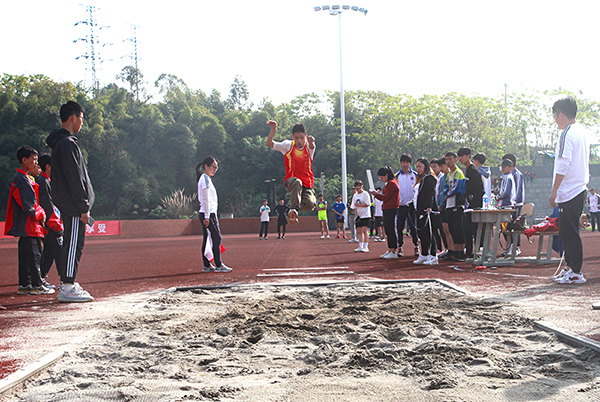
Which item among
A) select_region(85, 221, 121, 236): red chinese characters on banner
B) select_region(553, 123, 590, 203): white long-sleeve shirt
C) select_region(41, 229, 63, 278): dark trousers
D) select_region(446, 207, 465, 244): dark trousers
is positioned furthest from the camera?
select_region(85, 221, 121, 236): red chinese characters on banner

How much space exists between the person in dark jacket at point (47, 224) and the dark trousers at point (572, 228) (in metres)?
6.66

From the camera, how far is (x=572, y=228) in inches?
241

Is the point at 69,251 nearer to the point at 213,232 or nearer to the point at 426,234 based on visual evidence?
the point at 213,232

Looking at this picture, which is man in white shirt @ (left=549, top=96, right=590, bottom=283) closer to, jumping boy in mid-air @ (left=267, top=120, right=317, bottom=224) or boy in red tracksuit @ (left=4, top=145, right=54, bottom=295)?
jumping boy in mid-air @ (left=267, top=120, right=317, bottom=224)

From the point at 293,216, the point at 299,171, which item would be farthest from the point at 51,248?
the point at 299,171

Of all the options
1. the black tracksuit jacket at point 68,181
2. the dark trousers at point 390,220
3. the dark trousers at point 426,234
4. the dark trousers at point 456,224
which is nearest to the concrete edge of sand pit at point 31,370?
the black tracksuit jacket at point 68,181

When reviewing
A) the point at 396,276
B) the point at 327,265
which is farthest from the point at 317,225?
the point at 396,276

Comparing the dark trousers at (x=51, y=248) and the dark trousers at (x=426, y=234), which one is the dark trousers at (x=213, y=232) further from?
the dark trousers at (x=426, y=234)

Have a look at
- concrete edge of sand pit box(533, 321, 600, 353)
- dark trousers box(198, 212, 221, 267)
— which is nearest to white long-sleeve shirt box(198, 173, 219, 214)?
dark trousers box(198, 212, 221, 267)

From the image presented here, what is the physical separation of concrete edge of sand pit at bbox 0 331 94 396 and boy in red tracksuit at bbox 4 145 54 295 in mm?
3628

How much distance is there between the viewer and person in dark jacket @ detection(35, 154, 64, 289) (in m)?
6.90

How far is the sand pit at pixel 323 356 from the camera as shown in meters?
2.66

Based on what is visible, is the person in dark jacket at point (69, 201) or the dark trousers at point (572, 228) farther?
the dark trousers at point (572, 228)

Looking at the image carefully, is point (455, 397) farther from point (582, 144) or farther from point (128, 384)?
point (582, 144)
